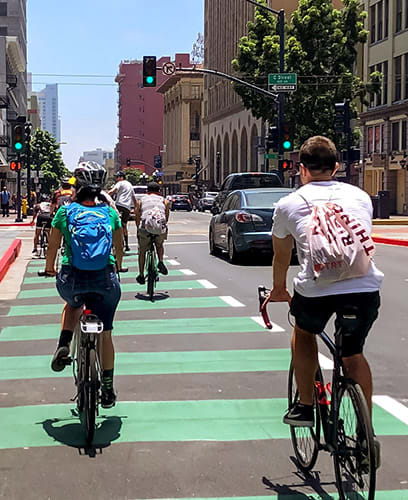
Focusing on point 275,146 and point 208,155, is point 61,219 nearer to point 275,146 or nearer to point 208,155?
point 275,146

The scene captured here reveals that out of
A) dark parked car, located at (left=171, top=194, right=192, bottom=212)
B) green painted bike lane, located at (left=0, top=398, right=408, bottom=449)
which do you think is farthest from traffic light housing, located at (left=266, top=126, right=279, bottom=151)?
dark parked car, located at (left=171, top=194, right=192, bottom=212)

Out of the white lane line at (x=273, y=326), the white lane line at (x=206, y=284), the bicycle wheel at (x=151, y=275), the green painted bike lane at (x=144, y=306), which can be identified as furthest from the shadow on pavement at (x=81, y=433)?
the white lane line at (x=206, y=284)

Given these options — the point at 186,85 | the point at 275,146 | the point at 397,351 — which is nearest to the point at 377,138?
the point at 275,146

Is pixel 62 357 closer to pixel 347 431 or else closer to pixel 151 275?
pixel 347 431

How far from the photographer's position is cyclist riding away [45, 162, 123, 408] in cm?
576

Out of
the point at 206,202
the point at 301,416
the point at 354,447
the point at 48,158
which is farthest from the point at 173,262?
the point at 48,158

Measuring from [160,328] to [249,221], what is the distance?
8.23 meters

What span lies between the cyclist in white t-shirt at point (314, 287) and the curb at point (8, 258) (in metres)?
12.3

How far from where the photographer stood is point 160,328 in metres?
10.2

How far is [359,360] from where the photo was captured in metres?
4.24

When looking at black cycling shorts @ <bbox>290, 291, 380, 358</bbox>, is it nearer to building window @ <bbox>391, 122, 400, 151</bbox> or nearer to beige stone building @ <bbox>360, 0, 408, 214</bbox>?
beige stone building @ <bbox>360, 0, 408, 214</bbox>

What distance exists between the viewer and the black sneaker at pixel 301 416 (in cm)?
446

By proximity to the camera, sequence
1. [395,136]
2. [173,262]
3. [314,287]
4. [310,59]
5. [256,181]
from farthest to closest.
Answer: [395,136] < [310,59] < [256,181] < [173,262] < [314,287]

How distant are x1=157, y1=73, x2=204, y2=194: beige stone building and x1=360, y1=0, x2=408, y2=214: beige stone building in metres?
72.9
